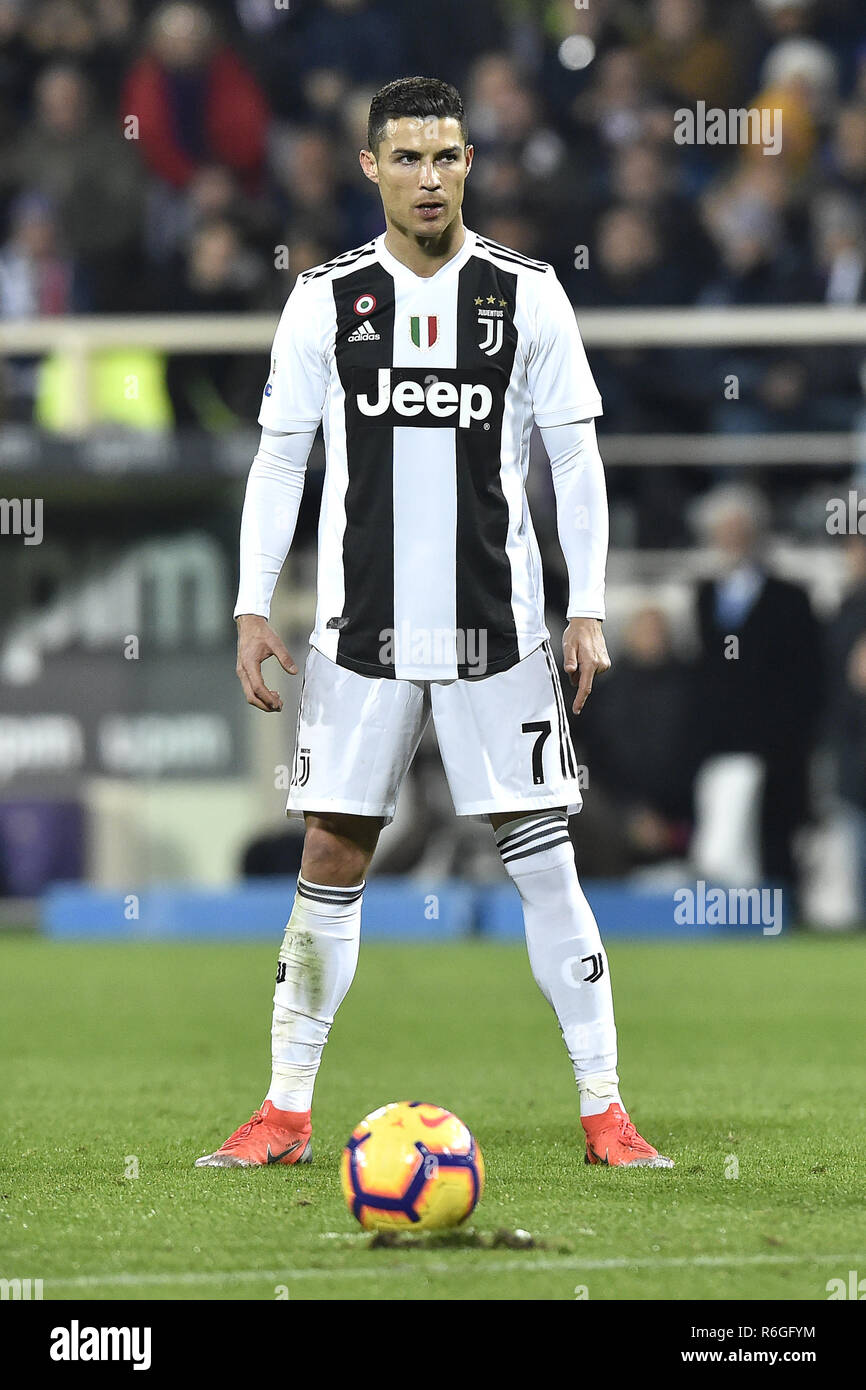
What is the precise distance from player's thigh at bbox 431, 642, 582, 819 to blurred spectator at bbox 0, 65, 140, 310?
30.0 ft

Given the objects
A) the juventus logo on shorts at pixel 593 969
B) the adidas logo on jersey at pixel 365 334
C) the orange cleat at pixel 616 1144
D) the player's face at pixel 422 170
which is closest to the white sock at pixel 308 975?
the juventus logo on shorts at pixel 593 969

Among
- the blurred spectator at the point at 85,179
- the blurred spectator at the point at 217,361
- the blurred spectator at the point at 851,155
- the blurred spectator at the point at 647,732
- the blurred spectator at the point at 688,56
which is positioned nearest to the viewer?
the blurred spectator at the point at 647,732

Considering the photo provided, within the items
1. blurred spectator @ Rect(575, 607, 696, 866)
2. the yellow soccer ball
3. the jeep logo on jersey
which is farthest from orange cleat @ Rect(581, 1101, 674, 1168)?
blurred spectator @ Rect(575, 607, 696, 866)

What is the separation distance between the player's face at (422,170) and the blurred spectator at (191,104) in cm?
994

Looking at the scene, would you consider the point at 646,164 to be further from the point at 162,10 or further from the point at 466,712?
the point at 466,712

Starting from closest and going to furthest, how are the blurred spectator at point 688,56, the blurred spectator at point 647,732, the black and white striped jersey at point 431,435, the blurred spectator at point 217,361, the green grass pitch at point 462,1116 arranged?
1. the green grass pitch at point 462,1116
2. the black and white striped jersey at point 431,435
3. the blurred spectator at point 647,732
4. the blurred spectator at point 217,361
5. the blurred spectator at point 688,56

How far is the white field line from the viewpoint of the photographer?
3344 mm

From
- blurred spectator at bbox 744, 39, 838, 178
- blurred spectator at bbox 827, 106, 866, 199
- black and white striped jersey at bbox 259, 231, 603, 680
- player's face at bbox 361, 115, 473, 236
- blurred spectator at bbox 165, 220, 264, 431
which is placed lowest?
black and white striped jersey at bbox 259, 231, 603, 680

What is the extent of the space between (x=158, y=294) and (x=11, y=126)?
7.53 feet

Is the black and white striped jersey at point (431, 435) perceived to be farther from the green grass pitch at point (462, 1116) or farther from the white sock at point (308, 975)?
the green grass pitch at point (462, 1116)

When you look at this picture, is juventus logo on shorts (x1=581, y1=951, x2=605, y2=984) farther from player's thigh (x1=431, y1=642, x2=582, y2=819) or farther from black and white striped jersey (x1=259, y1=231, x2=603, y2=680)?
black and white striped jersey (x1=259, y1=231, x2=603, y2=680)

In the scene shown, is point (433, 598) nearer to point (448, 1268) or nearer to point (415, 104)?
point (415, 104)

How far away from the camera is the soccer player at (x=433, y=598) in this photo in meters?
4.57

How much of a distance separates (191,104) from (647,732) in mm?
5770
